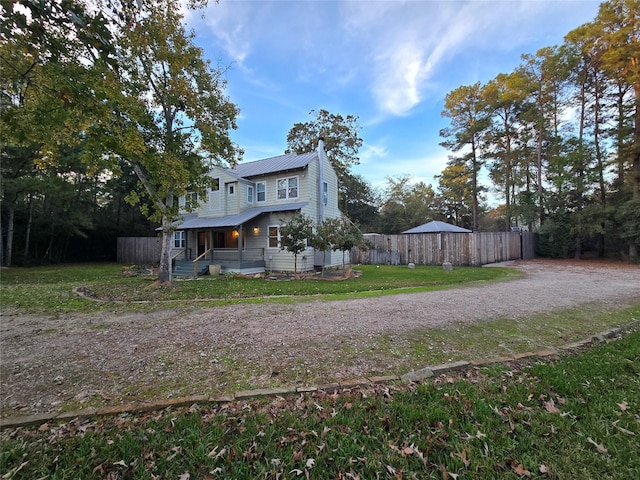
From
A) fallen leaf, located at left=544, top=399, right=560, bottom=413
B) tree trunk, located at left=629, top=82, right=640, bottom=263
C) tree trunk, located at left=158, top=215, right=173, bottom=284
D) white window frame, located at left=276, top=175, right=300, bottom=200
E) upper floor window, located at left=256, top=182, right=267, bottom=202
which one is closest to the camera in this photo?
fallen leaf, located at left=544, top=399, right=560, bottom=413

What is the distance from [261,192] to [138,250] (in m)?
13.0

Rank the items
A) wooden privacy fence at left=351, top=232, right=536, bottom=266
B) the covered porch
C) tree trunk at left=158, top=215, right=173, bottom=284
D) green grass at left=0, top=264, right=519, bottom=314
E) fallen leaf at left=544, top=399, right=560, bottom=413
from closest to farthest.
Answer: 1. fallen leaf at left=544, top=399, right=560, bottom=413
2. green grass at left=0, top=264, right=519, bottom=314
3. tree trunk at left=158, top=215, right=173, bottom=284
4. the covered porch
5. wooden privacy fence at left=351, top=232, right=536, bottom=266

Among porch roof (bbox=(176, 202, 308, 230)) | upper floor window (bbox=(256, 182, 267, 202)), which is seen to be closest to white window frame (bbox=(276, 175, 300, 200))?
porch roof (bbox=(176, 202, 308, 230))

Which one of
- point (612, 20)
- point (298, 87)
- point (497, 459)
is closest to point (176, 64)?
point (298, 87)

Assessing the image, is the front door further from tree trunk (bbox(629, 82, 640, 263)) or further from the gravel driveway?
tree trunk (bbox(629, 82, 640, 263))

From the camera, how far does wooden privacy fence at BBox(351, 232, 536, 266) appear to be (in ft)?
55.1

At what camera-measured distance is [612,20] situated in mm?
17062

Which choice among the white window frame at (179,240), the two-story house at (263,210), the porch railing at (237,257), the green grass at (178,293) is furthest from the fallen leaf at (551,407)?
the white window frame at (179,240)

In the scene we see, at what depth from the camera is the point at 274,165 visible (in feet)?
54.6

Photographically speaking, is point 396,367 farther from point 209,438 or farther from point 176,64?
point 176,64

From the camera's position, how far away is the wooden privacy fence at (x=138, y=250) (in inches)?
869

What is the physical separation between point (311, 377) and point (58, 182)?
2183 centimetres

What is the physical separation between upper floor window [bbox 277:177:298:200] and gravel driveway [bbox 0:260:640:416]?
9.40 m

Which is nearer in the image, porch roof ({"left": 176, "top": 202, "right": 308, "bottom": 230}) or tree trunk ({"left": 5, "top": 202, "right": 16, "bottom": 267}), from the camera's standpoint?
porch roof ({"left": 176, "top": 202, "right": 308, "bottom": 230})
